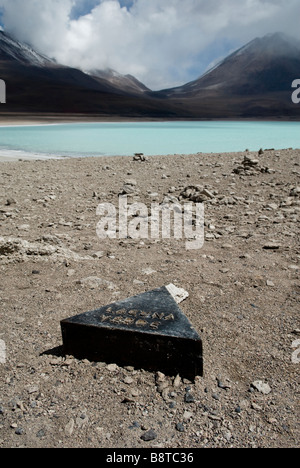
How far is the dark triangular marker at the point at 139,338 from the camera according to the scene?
5.60 ft

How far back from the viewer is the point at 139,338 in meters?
1.73

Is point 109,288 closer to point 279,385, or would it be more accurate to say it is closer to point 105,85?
point 279,385

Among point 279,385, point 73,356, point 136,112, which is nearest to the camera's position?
point 279,385

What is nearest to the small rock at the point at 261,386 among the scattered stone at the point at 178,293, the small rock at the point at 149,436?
the small rock at the point at 149,436

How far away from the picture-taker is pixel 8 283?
2.62m

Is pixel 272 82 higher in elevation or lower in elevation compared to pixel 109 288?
higher

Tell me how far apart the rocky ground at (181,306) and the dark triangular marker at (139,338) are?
2.2 inches

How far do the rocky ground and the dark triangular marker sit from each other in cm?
6

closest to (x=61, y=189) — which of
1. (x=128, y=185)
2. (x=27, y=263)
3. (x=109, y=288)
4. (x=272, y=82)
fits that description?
(x=128, y=185)

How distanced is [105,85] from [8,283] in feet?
272

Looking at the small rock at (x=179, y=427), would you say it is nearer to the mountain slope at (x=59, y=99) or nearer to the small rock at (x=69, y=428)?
the small rock at (x=69, y=428)

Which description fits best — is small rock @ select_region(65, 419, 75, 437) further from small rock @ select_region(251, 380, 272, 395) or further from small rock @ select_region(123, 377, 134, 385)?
small rock @ select_region(251, 380, 272, 395)

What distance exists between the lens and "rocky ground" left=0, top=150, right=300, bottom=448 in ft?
4.88
